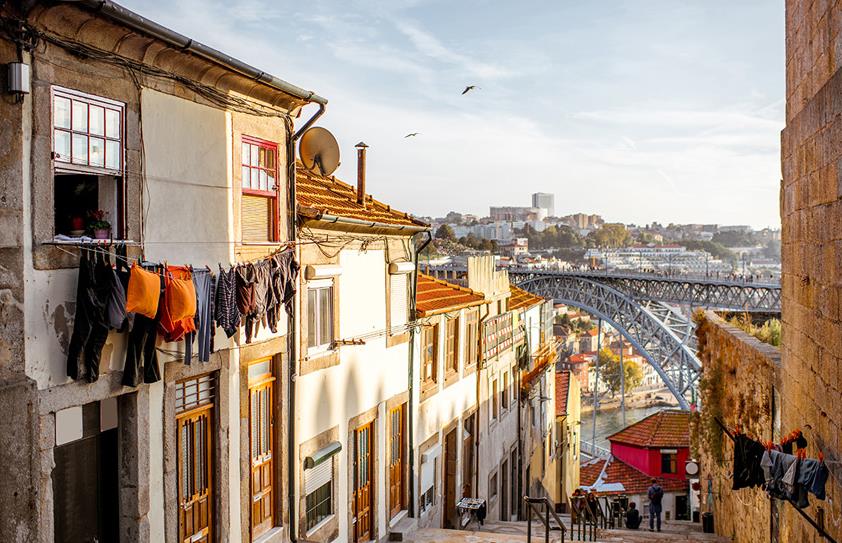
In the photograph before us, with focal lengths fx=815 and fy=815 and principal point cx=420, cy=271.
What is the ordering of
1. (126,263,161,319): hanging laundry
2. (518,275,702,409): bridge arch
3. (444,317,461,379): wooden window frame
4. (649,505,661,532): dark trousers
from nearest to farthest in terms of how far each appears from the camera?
(126,263,161,319): hanging laundry
(444,317,461,379): wooden window frame
(649,505,661,532): dark trousers
(518,275,702,409): bridge arch

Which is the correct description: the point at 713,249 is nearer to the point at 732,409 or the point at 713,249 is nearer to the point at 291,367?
the point at 732,409

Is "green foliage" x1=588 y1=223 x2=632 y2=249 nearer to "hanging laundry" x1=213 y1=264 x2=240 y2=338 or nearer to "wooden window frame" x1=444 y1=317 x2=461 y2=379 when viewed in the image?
"wooden window frame" x1=444 y1=317 x2=461 y2=379

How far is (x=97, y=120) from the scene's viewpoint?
19.9ft

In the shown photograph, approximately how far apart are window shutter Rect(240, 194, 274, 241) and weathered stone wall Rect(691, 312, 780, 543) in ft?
18.2

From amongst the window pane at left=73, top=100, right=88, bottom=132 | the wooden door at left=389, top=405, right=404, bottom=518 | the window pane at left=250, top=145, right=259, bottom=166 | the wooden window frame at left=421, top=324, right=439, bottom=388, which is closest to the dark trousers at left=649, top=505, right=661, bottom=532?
the wooden window frame at left=421, top=324, right=439, bottom=388

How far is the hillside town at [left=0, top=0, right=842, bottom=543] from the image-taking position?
5555 mm

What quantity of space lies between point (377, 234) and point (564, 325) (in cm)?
10470

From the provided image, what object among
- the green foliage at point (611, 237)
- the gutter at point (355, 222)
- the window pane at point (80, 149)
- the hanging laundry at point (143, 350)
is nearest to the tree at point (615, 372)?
the green foliage at point (611, 237)

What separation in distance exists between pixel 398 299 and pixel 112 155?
6.32 metres

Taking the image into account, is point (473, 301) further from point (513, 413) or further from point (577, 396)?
point (577, 396)

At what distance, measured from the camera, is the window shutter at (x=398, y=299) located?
38.8ft

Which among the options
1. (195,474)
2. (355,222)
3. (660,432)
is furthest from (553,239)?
(195,474)

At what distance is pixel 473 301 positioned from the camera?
50.4 ft

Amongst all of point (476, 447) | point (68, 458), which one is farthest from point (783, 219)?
point (476, 447)
